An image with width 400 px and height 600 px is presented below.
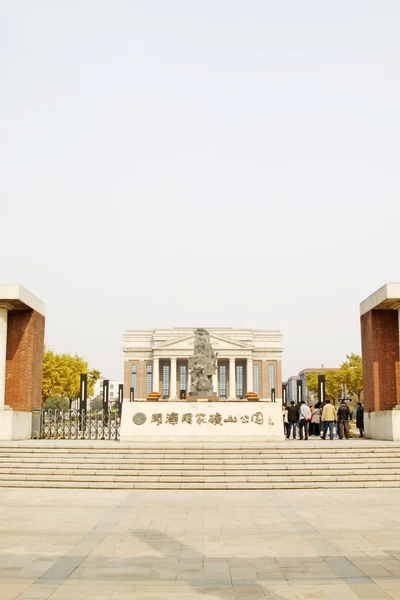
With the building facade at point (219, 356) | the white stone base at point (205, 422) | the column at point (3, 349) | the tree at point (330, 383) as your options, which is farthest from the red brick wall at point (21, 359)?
the building facade at point (219, 356)

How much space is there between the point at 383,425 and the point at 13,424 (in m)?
14.1

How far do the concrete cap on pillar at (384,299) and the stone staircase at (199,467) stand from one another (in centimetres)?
705

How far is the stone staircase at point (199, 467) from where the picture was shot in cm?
1516

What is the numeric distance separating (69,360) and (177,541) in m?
A: 53.9

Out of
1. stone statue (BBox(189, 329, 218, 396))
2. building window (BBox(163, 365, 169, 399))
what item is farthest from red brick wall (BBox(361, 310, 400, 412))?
building window (BBox(163, 365, 169, 399))

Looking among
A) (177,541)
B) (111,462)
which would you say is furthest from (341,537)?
(111,462)

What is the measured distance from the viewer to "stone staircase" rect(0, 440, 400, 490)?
49.7 ft

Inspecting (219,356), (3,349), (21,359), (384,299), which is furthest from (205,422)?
(219,356)

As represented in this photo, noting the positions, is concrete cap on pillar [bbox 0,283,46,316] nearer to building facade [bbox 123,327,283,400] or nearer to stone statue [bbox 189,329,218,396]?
stone statue [bbox 189,329,218,396]

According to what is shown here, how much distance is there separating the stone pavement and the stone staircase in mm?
1771

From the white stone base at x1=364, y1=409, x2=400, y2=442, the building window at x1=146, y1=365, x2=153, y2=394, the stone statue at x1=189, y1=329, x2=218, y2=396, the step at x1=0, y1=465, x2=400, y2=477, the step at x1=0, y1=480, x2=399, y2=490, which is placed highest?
the building window at x1=146, y1=365, x2=153, y2=394

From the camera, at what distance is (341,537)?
899 centimetres

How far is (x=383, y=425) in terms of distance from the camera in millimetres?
23641

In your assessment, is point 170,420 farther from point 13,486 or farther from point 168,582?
point 168,582
